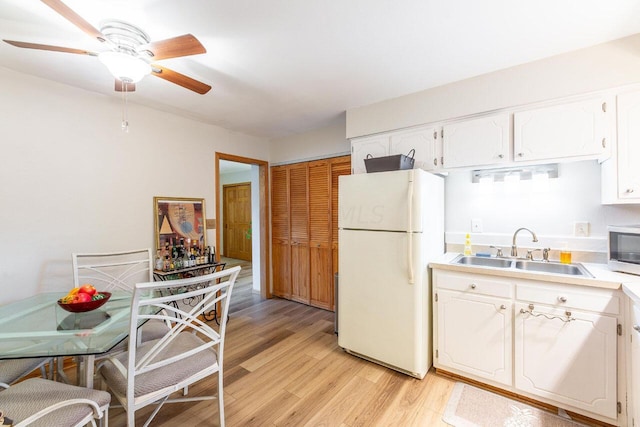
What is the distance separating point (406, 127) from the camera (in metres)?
2.49

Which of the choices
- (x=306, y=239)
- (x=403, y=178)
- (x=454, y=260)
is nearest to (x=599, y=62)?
(x=403, y=178)

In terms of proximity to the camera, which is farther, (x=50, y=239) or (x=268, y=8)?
(x=50, y=239)

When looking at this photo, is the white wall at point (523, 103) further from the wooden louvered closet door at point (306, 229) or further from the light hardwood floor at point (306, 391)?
the light hardwood floor at point (306, 391)

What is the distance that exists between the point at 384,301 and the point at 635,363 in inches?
54.6

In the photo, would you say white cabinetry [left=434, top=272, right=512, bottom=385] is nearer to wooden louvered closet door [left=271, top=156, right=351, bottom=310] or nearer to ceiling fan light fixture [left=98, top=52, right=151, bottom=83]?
wooden louvered closet door [left=271, top=156, right=351, bottom=310]

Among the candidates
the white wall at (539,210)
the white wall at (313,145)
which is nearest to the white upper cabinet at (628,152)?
the white wall at (539,210)

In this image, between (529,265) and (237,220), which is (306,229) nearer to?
(529,265)

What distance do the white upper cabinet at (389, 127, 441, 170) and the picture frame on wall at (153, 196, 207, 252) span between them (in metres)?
2.35

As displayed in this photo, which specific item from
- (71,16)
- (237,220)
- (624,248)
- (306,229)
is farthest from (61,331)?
(237,220)

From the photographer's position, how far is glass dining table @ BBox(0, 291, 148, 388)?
119cm

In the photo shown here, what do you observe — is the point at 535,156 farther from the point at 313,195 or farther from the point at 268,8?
the point at 313,195

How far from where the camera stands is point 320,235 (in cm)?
355

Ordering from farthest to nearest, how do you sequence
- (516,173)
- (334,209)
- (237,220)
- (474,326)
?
(237,220) < (334,209) < (516,173) < (474,326)

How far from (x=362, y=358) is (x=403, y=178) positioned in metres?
1.62
